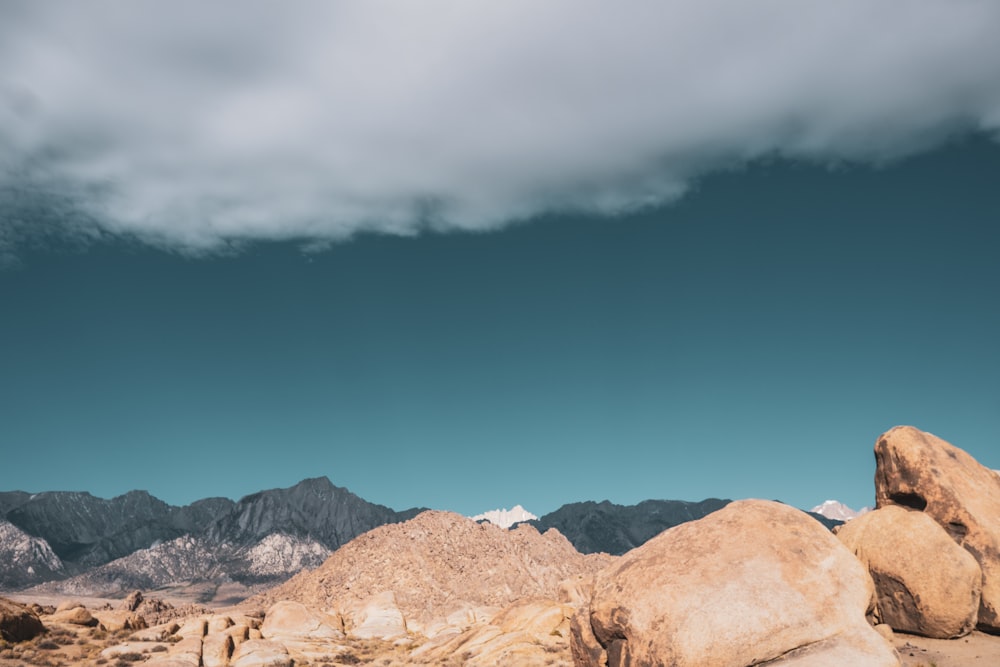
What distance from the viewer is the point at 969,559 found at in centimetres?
2191

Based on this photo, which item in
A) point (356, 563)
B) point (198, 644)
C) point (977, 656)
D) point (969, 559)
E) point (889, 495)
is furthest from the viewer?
point (356, 563)

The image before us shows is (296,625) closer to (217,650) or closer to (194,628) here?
(194,628)

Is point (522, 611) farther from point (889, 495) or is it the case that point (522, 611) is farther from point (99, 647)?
point (99, 647)

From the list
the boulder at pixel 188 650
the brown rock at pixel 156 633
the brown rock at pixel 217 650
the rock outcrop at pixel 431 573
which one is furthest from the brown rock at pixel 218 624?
the rock outcrop at pixel 431 573

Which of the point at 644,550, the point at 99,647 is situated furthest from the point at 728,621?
the point at 99,647

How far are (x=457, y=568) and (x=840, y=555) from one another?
75482mm

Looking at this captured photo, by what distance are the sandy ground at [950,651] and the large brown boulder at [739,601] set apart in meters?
3.56

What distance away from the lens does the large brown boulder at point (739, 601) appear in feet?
53.1

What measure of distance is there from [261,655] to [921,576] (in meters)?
39.3

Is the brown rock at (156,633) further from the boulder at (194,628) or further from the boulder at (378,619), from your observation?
the boulder at (378,619)

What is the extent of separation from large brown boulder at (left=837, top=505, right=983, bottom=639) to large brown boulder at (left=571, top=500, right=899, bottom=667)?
4.87 m

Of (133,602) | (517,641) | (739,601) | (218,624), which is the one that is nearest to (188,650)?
(218,624)

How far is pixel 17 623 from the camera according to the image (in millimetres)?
43969

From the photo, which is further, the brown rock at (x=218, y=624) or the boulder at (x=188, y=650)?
the brown rock at (x=218, y=624)
